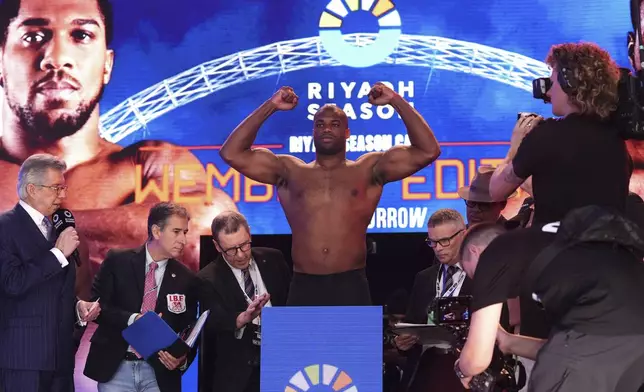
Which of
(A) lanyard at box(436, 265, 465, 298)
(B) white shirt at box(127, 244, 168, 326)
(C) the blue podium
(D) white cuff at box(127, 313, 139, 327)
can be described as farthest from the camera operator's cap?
(D) white cuff at box(127, 313, 139, 327)

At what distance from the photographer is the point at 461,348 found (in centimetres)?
354

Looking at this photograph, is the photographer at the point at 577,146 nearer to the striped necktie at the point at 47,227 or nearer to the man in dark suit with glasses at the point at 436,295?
the man in dark suit with glasses at the point at 436,295

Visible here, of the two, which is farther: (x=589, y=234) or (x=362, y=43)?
(x=362, y=43)

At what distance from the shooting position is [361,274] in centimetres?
456

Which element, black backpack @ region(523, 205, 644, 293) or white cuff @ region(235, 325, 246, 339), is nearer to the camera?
black backpack @ region(523, 205, 644, 293)

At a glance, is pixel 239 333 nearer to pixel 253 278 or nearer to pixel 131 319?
pixel 253 278

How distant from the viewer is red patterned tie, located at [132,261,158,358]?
471 cm

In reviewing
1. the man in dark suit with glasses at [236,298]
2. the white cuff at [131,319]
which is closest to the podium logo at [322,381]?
the man in dark suit with glasses at [236,298]

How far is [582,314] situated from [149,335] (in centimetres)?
228

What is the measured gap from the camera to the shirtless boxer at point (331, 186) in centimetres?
451

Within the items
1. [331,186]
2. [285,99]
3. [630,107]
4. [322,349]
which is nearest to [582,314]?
[630,107]

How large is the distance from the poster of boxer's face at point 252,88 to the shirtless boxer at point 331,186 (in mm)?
1850

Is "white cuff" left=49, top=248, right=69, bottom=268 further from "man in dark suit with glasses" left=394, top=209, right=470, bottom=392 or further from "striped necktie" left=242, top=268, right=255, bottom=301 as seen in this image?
"man in dark suit with glasses" left=394, top=209, right=470, bottom=392

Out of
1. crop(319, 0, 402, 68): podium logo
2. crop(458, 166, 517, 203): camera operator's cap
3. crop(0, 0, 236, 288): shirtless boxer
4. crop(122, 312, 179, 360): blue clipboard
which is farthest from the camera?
crop(0, 0, 236, 288): shirtless boxer
